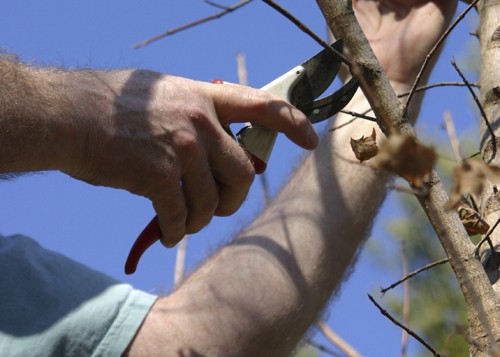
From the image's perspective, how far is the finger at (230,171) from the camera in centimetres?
125

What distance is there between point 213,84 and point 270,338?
2.65ft

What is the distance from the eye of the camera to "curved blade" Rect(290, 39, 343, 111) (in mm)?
1315

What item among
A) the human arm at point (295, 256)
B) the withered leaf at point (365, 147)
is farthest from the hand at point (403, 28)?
the withered leaf at point (365, 147)

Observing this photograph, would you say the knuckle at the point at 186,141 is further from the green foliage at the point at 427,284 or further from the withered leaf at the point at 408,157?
the green foliage at the point at 427,284

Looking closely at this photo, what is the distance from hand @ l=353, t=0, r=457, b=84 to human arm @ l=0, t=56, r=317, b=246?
2.23 ft

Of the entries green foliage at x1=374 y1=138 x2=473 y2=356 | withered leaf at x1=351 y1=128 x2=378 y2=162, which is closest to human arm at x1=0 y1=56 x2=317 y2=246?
withered leaf at x1=351 y1=128 x2=378 y2=162

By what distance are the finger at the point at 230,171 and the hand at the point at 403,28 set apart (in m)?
0.71

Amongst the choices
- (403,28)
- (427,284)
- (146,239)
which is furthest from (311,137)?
(427,284)

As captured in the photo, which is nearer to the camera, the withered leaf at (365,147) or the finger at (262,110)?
the withered leaf at (365,147)

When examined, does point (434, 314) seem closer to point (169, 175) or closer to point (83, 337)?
point (83, 337)

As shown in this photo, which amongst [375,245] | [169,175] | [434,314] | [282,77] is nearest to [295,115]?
[282,77]

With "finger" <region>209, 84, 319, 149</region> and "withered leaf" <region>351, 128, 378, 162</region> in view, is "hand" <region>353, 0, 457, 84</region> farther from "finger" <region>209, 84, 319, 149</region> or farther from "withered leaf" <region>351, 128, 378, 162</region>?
"withered leaf" <region>351, 128, 378, 162</region>

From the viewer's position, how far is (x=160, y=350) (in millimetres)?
1769

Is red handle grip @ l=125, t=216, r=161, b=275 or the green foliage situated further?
the green foliage
